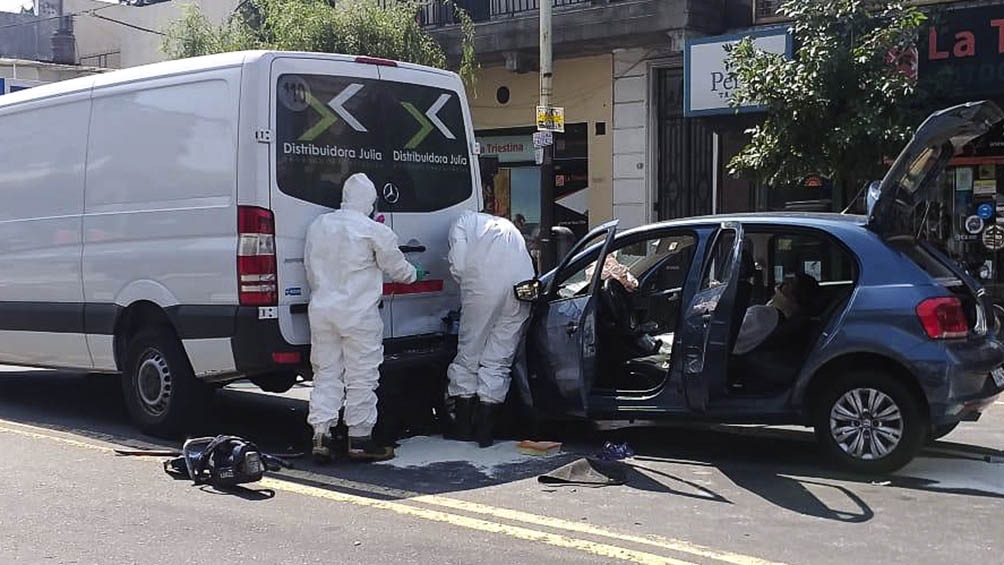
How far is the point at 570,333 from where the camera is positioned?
702cm

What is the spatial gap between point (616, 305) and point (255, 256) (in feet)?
8.09

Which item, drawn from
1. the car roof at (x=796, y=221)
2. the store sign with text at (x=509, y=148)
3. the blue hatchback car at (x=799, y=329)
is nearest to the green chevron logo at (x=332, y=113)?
Answer: the blue hatchback car at (x=799, y=329)

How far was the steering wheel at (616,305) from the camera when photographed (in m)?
7.32

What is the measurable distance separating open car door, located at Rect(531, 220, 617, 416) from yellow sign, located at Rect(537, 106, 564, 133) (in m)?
6.86

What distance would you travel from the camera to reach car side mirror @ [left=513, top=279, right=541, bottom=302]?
7.10m

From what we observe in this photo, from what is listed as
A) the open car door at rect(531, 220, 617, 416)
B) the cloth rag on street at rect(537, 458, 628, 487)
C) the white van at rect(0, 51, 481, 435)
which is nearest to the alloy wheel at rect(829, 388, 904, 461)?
the cloth rag on street at rect(537, 458, 628, 487)

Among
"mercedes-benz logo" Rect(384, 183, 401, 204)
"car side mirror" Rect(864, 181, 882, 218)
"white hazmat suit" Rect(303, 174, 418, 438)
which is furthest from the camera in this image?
"mercedes-benz logo" Rect(384, 183, 401, 204)

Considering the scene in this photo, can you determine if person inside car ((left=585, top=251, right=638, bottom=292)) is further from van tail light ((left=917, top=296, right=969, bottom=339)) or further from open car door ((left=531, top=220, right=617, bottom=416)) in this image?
van tail light ((left=917, top=296, right=969, bottom=339))

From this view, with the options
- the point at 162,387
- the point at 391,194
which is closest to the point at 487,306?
the point at 391,194

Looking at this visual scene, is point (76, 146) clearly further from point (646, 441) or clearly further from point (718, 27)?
point (718, 27)

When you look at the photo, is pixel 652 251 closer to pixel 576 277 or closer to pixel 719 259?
pixel 576 277

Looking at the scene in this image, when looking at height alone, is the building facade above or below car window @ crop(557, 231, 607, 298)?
above

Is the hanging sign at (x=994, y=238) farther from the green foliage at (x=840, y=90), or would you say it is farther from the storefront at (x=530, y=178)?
the storefront at (x=530, y=178)

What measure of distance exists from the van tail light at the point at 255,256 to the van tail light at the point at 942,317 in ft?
12.8
